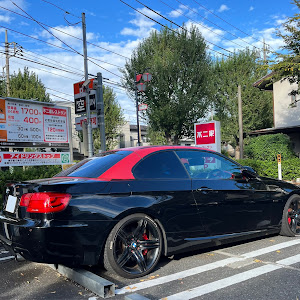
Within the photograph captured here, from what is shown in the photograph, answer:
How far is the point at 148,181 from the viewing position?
3.84 m

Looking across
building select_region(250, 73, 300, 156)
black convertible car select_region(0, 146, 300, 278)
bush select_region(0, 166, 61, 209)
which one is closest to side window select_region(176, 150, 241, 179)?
black convertible car select_region(0, 146, 300, 278)

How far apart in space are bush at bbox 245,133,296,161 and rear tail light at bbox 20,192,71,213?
1553cm

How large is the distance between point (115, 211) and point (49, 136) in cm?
598

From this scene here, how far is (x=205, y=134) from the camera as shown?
10945 mm

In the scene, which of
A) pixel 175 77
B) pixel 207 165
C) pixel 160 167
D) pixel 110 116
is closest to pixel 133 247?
pixel 160 167

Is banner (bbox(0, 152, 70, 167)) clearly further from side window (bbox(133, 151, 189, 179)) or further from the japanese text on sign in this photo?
side window (bbox(133, 151, 189, 179))

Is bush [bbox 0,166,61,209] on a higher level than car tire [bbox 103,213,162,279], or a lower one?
higher

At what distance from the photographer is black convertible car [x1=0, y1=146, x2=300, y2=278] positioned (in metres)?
3.26

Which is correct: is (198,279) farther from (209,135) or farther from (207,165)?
(209,135)

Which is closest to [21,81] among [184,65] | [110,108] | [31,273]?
[110,108]

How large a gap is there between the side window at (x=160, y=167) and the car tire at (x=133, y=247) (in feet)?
1.73

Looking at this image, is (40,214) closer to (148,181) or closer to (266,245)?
(148,181)

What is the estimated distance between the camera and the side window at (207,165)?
172 inches

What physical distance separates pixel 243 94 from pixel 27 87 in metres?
18.3
